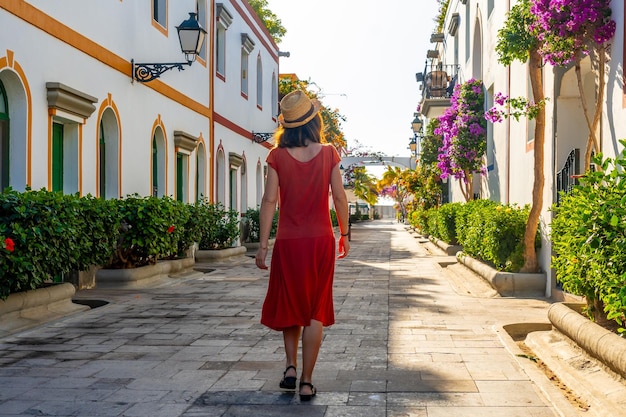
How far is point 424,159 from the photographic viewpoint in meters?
30.8

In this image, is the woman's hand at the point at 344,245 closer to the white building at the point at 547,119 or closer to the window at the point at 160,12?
the white building at the point at 547,119

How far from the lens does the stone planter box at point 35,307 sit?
7695 millimetres

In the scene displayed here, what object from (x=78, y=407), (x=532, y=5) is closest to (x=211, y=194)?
(x=532, y=5)

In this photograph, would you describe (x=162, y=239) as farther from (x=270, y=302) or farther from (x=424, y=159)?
(x=424, y=159)

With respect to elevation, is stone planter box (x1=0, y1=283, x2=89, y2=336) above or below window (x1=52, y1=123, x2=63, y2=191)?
below

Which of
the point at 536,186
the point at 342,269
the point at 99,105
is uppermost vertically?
the point at 99,105

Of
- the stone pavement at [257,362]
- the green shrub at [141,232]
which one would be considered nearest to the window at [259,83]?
the green shrub at [141,232]

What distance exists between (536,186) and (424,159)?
800 inches

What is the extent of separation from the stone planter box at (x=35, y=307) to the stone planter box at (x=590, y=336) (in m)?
4.90

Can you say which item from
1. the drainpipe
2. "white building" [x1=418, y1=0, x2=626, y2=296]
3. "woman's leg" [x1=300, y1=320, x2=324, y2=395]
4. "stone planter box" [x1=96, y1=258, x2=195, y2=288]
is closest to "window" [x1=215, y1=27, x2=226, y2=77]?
"white building" [x1=418, y1=0, x2=626, y2=296]

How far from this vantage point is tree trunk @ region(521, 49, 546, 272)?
10258 mm

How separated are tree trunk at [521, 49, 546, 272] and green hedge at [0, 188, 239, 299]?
535 centimetres

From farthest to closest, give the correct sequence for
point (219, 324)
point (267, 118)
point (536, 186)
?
point (267, 118)
point (536, 186)
point (219, 324)

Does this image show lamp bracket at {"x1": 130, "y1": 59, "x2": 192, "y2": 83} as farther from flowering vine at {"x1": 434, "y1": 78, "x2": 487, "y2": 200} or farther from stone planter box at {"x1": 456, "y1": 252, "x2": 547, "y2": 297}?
flowering vine at {"x1": 434, "y1": 78, "x2": 487, "y2": 200}
